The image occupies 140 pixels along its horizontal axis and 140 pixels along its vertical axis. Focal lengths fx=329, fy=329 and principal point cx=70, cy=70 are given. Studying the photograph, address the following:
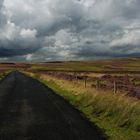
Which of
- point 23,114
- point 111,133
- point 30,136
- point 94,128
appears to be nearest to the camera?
point 30,136

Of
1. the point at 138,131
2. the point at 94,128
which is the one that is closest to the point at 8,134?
the point at 94,128

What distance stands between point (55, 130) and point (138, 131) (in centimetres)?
334

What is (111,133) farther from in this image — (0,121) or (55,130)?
(0,121)

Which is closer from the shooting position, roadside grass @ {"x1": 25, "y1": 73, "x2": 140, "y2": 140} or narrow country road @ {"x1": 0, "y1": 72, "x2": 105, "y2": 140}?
narrow country road @ {"x1": 0, "y1": 72, "x2": 105, "y2": 140}

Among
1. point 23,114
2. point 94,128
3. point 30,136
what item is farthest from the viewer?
point 23,114

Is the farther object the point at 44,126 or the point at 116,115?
the point at 116,115

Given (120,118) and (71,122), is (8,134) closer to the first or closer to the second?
(71,122)

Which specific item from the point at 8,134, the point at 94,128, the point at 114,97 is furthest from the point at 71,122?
the point at 114,97

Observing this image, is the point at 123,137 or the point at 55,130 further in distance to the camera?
the point at 55,130

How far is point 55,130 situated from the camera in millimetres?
13141

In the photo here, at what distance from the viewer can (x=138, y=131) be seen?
13.3 metres

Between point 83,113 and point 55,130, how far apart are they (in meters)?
5.37

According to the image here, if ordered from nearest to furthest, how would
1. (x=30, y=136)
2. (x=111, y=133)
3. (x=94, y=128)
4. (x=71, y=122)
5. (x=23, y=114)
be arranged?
(x=30, y=136), (x=111, y=133), (x=94, y=128), (x=71, y=122), (x=23, y=114)

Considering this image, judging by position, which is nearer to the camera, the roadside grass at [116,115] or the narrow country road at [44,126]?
the narrow country road at [44,126]
